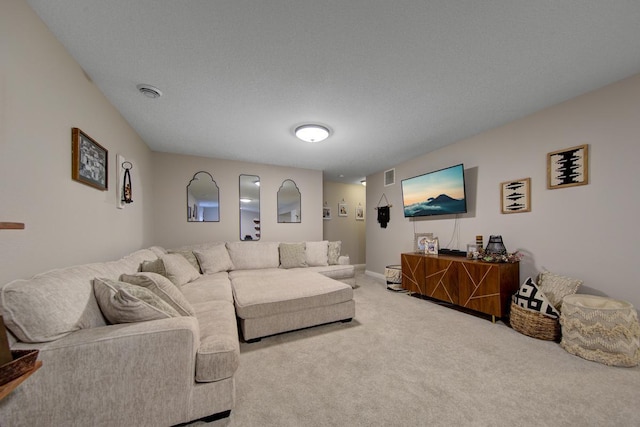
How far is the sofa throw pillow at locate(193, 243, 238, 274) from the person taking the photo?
3.45 metres

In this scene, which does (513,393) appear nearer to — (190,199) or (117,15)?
(117,15)

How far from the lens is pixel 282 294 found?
240 cm

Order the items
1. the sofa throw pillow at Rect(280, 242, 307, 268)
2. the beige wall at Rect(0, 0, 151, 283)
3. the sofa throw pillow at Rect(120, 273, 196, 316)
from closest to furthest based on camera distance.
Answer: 1. the beige wall at Rect(0, 0, 151, 283)
2. the sofa throw pillow at Rect(120, 273, 196, 316)
3. the sofa throw pillow at Rect(280, 242, 307, 268)

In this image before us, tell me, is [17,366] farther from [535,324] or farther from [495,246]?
[495,246]

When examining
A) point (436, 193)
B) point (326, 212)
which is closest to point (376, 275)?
point (326, 212)

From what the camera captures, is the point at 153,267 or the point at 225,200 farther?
the point at 225,200

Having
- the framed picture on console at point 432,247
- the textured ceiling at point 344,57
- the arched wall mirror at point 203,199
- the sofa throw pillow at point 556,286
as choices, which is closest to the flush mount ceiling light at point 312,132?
the textured ceiling at point 344,57

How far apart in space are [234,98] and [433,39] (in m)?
1.74

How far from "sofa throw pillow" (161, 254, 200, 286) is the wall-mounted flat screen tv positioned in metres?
3.48

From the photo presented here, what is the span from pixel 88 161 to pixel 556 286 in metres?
4.41

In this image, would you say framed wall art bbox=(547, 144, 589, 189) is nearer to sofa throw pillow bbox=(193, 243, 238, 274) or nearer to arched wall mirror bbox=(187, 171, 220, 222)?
sofa throw pillow bbox=(193, 243, 238, 274)

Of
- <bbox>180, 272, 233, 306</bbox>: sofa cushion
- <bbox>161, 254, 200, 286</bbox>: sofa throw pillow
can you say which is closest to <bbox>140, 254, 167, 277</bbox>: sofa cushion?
<bbox>161, 254, 200, 286</bbox>: sofa throw pillow

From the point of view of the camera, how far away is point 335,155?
13.4 feet

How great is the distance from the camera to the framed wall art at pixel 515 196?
2.70m
